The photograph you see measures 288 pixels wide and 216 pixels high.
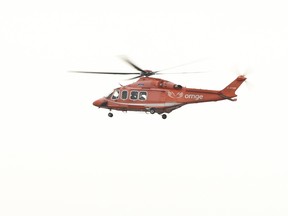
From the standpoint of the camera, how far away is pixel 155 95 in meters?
105

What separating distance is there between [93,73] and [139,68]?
4.63 meters

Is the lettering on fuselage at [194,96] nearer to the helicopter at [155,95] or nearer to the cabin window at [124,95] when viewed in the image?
the helicopter at [155,95]

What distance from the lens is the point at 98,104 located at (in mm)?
109500

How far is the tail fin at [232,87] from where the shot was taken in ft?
333

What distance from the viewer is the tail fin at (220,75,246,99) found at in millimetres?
101625

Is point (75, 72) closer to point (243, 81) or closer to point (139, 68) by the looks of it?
point (139, 68)

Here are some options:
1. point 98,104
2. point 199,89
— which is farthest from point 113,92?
point 199,89

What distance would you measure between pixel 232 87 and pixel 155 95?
6.51 meters

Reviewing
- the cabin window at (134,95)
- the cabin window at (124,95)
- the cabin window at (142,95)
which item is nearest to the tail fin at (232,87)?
the cabin window at (142,95)

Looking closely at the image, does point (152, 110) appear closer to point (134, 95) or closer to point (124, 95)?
point (134, 95)

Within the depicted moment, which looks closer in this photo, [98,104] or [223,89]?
[223,89]

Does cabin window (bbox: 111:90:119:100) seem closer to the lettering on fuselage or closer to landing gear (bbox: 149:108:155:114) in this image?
landing gear (bbox: 149:108:155:114)

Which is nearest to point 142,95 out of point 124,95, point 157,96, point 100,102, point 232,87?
point 157,96

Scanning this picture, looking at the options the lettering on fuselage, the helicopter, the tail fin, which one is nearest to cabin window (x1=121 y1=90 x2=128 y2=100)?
Result: the helicopter
